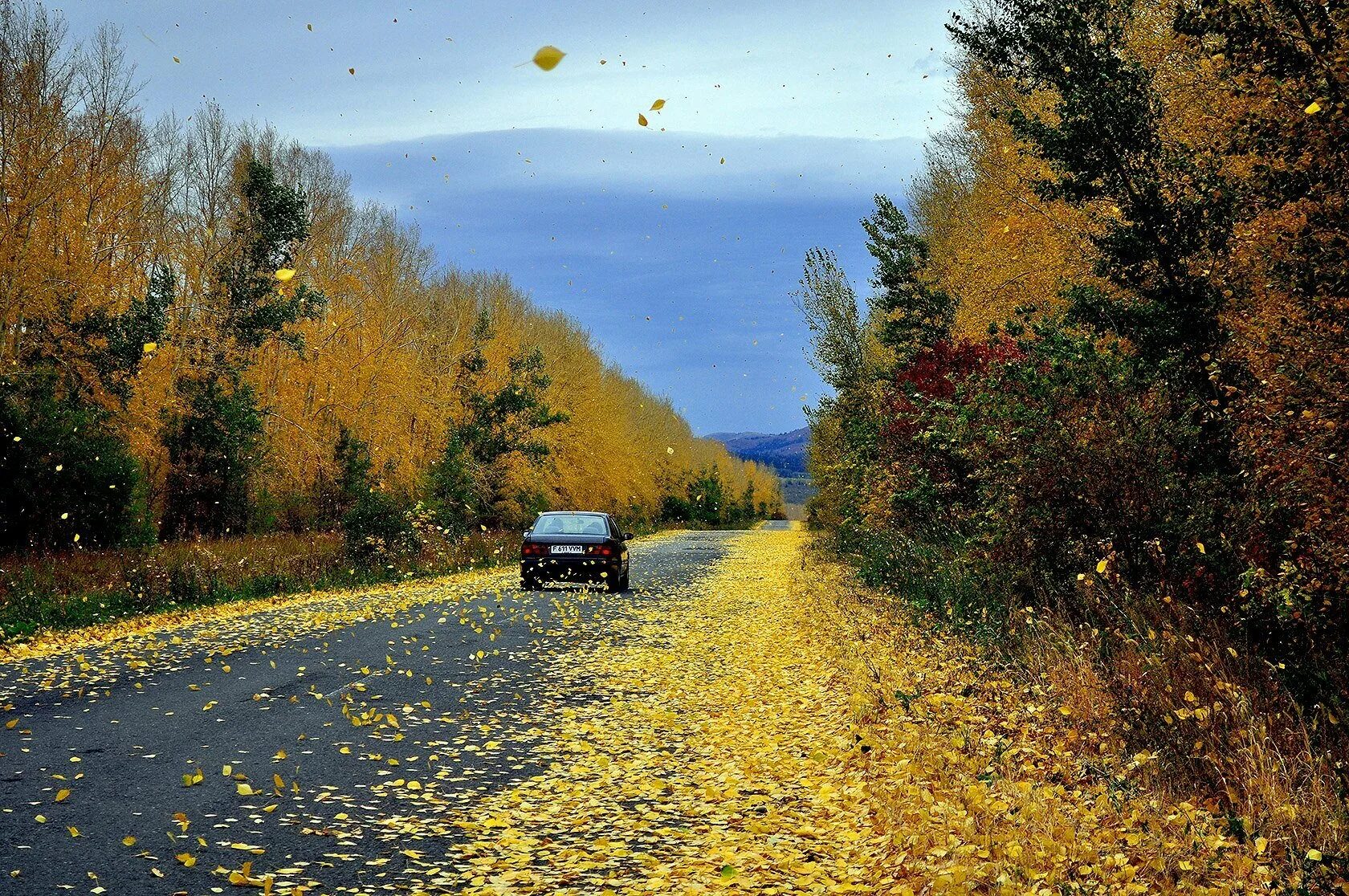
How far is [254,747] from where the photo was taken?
7.24 m

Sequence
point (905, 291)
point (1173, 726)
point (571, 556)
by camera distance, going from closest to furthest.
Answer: point (1173, 726), point (571, 556), point (905, 291)

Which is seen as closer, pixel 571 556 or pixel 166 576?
pixel 166 576

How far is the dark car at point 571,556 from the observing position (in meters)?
20.8

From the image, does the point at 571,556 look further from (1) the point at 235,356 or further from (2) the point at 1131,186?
(1) the point at 235,356

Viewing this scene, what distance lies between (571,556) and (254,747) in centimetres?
1355

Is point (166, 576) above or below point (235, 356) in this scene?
below

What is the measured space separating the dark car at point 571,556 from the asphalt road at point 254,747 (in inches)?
242

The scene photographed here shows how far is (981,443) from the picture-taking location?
1166 centimetres

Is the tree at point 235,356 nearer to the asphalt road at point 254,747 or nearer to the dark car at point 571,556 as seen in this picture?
the dark car at point 571,556

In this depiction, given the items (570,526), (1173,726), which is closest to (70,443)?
(570,526)

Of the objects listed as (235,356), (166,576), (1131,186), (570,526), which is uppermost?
(235,356)

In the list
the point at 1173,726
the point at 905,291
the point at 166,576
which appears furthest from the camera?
the point at 905,291

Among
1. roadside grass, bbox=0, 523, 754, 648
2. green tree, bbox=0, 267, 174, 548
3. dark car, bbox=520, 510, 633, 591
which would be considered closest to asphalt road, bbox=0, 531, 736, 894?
roadside grass, bbox=0, 523, 754, 648

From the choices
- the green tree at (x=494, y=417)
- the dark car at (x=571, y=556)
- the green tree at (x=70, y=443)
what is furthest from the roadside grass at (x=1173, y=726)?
the green tree at (x=494, y=417)
